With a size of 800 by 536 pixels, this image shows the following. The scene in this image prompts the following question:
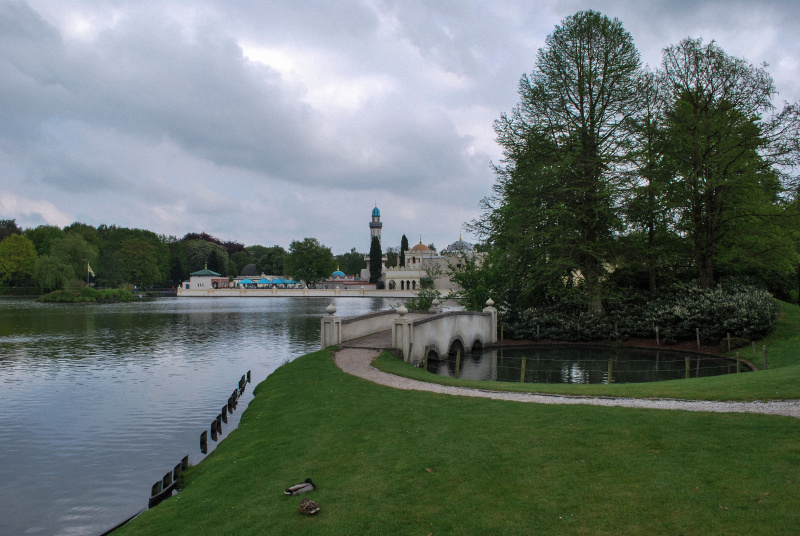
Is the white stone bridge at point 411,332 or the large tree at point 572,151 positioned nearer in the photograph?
the white stone bridge at point 411,332

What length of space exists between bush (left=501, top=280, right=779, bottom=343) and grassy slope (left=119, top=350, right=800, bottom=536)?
18.9 meters

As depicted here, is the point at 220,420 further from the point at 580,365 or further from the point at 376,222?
the point at 376,222

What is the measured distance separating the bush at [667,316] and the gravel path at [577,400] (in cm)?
→ 1601

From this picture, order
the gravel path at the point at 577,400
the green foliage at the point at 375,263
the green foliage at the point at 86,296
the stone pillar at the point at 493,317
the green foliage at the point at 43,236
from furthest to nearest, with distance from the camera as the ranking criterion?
the green foliage at the point at 375,263 → the green foliage at the point at 43,236 → the green foliage at the point at 86,296 → the stone pillar at the point at 493,317 → the gravel path at the point at 577,400

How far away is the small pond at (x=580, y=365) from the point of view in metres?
20.4

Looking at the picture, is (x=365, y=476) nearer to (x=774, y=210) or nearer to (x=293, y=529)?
(x=293, y=529)

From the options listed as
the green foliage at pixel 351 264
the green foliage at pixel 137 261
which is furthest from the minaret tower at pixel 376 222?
the green foliage at pixel 137 261

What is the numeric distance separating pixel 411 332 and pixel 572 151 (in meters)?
15.7

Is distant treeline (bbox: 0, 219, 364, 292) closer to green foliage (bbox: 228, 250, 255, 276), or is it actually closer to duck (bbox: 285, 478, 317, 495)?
green foliage (bbox: 228, 250, 255, 276)

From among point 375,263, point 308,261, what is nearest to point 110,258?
point 308,261

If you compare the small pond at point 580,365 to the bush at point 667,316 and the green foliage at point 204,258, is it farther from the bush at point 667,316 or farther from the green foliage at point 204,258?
the green foliage at point 204,258

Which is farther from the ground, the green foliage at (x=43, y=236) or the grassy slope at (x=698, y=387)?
the green foliage at (x=43, y=236)

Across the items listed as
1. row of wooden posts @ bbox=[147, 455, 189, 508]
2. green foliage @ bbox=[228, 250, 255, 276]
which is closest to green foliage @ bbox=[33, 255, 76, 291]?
green foliage @ bbox=[228, 250, 255, 276]

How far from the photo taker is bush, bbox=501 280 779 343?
80.9 feet
